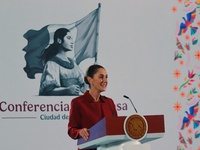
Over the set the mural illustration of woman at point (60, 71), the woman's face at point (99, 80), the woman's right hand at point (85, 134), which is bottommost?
the woman's right hand at point (85, 134)

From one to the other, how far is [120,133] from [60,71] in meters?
1.95

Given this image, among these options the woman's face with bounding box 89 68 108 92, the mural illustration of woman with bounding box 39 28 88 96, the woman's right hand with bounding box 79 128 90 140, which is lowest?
the woman's right hand with bounding box 79 128 90 140

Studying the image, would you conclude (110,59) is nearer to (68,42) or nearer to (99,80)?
(68,42)

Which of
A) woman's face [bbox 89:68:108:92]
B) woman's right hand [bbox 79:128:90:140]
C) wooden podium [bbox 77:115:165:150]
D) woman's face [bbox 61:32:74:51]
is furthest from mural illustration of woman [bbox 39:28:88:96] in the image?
wooden podium [bbox 77:115:165:150]

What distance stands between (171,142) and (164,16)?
1.05 meters

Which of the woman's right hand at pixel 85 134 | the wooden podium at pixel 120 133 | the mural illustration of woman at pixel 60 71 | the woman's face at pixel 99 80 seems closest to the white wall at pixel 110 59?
the mural illustration of woman at pixel 60 71

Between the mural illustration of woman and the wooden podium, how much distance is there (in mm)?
1742

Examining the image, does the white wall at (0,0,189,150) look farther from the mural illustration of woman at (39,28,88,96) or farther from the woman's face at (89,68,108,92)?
the woman's face at (89,68,108,92)

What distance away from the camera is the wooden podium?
1531 millimetres

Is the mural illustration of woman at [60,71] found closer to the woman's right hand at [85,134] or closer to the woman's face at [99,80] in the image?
the woman's face at [99,80]

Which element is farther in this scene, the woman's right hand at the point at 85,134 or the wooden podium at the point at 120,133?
the woman's right hand at the point at 85,134

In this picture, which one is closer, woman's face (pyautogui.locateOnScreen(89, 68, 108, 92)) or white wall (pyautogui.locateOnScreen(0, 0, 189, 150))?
woman's face (pyautogui.locateOnScreen(89, 68, 108, 92))

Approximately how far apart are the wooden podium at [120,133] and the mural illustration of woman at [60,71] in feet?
5.71

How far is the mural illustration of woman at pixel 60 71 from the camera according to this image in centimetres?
342
